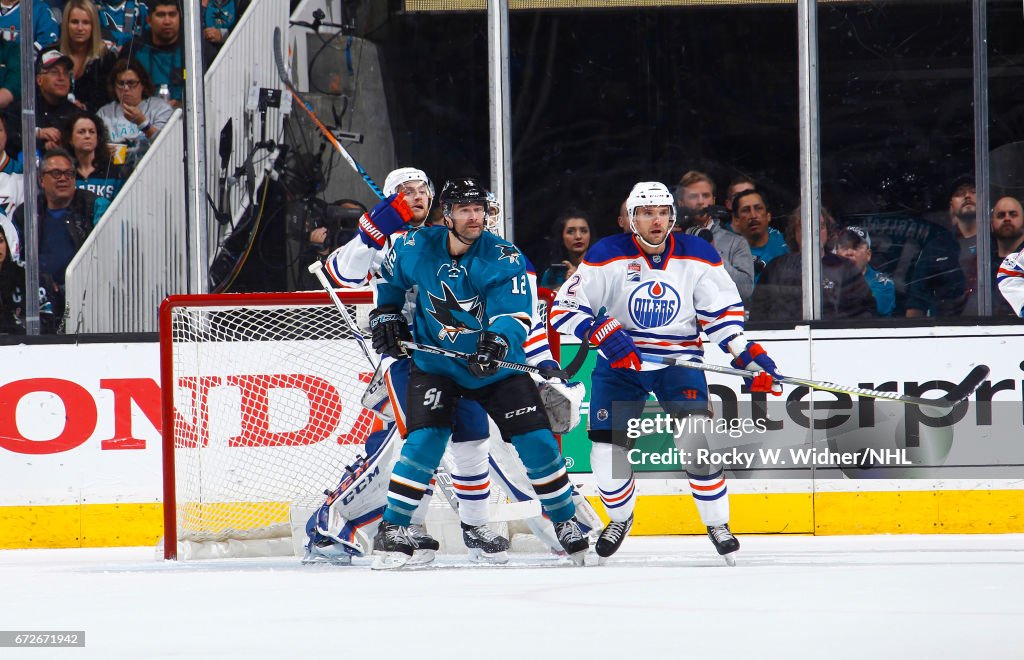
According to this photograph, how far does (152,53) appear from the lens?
5312 mm

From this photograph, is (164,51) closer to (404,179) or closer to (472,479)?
(404,179)

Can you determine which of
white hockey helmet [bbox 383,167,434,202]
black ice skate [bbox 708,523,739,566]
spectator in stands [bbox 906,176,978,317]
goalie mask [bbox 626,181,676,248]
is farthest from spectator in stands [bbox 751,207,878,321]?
white hockey helmet [bbox 383,167,434,202]

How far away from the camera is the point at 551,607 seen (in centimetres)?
298

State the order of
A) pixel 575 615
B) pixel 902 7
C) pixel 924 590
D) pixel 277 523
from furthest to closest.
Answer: pixel 902 7, pixel 277 523, pixel 924 590, pixel 575 615

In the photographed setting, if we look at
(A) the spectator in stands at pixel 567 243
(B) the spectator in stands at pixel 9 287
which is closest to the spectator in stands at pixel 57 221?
(B) the spectator in stands at pixel 9 287

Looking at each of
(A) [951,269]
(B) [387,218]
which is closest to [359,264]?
(B) [387,218]

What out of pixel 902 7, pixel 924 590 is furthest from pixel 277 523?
pixel 902 7

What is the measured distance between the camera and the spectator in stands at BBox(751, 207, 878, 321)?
517 centimetres

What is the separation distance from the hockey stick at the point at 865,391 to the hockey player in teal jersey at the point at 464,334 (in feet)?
1.57

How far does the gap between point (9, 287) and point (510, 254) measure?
2.33 meters

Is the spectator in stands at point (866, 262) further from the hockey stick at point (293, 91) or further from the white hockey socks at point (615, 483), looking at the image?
the hockey stick at point (293, 91)

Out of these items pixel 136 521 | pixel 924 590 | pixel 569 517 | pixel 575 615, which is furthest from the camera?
pixel 136 521

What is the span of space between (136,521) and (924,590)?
303 centimetres

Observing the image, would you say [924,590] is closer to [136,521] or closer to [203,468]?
[203,468]
